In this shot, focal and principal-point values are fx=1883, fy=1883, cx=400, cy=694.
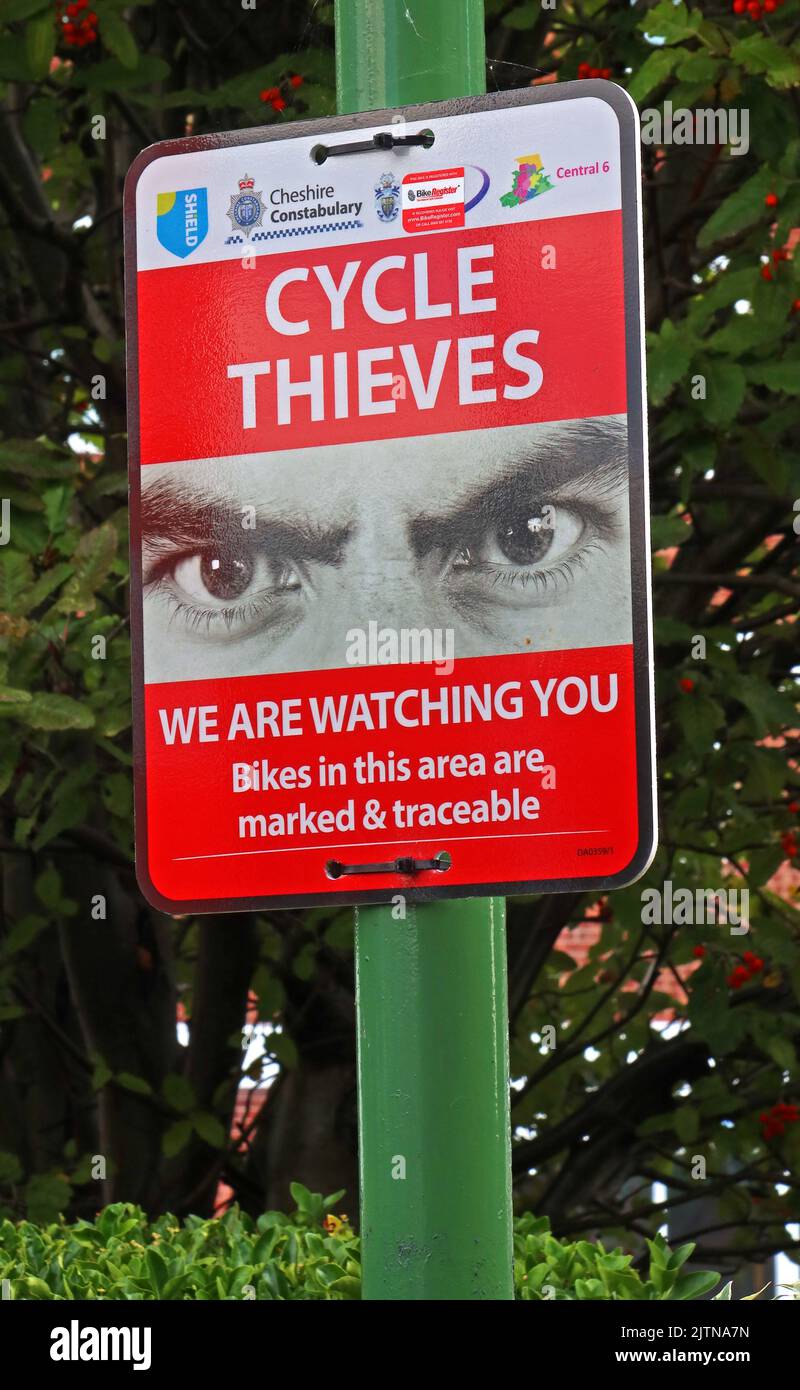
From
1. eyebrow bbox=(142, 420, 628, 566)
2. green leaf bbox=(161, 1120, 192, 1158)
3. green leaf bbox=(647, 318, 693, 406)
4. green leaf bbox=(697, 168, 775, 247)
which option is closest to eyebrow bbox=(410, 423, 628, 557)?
eyebrow bbox=(142, 420, 628, 566)

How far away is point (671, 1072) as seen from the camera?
644 centimetres

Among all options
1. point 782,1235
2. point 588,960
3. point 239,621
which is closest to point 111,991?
point 588,960

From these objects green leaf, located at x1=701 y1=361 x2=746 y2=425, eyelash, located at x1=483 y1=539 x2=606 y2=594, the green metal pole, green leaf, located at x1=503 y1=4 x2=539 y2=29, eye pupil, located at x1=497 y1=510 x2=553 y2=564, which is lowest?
the green metal pole

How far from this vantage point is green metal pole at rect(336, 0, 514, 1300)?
2.27m

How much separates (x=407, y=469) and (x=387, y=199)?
36cm

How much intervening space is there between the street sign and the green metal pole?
9cm

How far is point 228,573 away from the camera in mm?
2451

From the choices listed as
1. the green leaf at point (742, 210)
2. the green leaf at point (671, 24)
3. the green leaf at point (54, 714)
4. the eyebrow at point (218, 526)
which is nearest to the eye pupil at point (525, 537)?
the eyebrow at point (218, 526)

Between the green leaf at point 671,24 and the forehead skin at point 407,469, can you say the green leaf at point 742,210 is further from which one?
the forehead skin at point 407,469

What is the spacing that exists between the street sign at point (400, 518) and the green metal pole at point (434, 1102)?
87mm

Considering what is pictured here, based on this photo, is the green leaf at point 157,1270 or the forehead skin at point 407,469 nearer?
the forehead skin at point 407,469

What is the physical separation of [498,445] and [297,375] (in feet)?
0.98

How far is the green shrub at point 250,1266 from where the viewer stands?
108 inches

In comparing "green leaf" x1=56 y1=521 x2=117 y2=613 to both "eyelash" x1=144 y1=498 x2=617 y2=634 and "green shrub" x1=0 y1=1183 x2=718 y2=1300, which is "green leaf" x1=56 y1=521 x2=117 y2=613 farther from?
"eyelash" x1=144 y1=498 x2=617 y2=634
